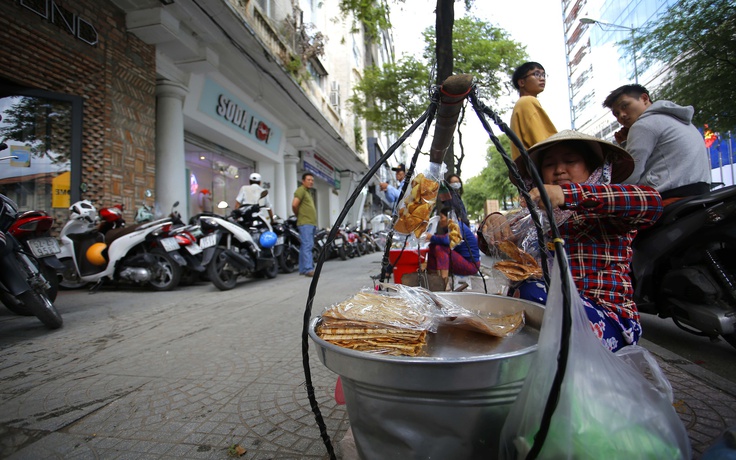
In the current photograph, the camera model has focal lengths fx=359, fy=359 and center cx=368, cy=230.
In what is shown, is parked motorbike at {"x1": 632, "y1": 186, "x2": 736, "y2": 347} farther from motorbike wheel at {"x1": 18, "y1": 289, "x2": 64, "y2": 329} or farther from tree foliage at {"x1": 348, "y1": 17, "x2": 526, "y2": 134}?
tree foliage at {"x1": 348, "y1": 17, "x2": 526, "y2": 134}

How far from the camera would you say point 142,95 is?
6.46 meters

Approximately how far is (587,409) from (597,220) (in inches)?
32.0

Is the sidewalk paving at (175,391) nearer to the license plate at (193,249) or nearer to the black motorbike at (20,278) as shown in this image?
the black motorbike at (20,278)

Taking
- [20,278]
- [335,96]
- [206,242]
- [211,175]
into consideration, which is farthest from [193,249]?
[335,96]

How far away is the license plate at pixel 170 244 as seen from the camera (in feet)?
15.6

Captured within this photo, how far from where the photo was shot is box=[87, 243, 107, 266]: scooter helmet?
472cm

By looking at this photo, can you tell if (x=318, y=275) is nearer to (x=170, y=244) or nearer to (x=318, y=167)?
(x=170, y=244)

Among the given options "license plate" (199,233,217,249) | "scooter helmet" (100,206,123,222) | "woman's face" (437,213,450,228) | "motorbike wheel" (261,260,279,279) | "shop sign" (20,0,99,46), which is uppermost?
"shop sign" (20,0,99,46)

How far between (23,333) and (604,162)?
4.21 metres

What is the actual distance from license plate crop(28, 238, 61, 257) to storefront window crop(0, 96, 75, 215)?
2.34m

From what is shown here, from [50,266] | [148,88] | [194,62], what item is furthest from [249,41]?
[50,266]

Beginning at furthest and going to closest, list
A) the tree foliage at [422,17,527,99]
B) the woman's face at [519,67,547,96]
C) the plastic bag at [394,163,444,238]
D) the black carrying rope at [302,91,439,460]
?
the tree foliage at [422,17,527,99] < the woman's face at [519,67,547,96] < the plastic bag at [394,163,444,238] < the black carrying rope at [302,91,439,460]

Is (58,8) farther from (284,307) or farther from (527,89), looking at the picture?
(527,89)

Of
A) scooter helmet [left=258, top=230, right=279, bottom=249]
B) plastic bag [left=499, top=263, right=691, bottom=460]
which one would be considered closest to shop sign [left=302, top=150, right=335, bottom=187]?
scooter helmet [left=258, top=230, right=279, bottom=249]
